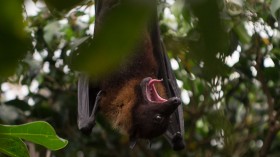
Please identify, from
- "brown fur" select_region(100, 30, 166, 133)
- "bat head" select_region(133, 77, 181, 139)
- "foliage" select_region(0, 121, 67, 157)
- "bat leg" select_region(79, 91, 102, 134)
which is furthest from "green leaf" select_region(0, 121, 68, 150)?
"brown fur" select_region(100, 30, 166, 133)

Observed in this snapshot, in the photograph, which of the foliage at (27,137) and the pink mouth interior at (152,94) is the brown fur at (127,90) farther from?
the foliage at (27,137)

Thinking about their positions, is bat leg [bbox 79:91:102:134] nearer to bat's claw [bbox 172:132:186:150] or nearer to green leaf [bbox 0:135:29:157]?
bat's claw [bbox 172:132:186:150]

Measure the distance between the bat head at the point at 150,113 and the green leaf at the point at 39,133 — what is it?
0.77 m

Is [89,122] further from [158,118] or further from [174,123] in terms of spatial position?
[174,123]

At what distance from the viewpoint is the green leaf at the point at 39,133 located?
190cm

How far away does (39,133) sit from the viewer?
6.27ft

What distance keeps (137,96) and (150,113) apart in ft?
0.77

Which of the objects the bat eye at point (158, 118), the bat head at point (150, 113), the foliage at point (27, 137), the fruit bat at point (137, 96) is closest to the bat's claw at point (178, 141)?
the fruit bat at point (137, 96)

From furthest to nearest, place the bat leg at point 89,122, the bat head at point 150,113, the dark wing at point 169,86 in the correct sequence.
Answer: the dark wing at point 169,86 → the bat leg at point 89,122 → the bat head at point 150,113

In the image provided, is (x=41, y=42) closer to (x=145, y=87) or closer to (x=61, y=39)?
(x=61, y=39)

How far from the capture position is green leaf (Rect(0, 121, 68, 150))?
6.22ft

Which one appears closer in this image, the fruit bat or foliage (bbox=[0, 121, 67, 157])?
foliage (bbox=[0, 121, 67, 157])

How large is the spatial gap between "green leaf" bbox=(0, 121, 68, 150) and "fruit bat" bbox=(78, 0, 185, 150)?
88cm

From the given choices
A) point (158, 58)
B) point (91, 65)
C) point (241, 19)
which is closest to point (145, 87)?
point (158, 58)
